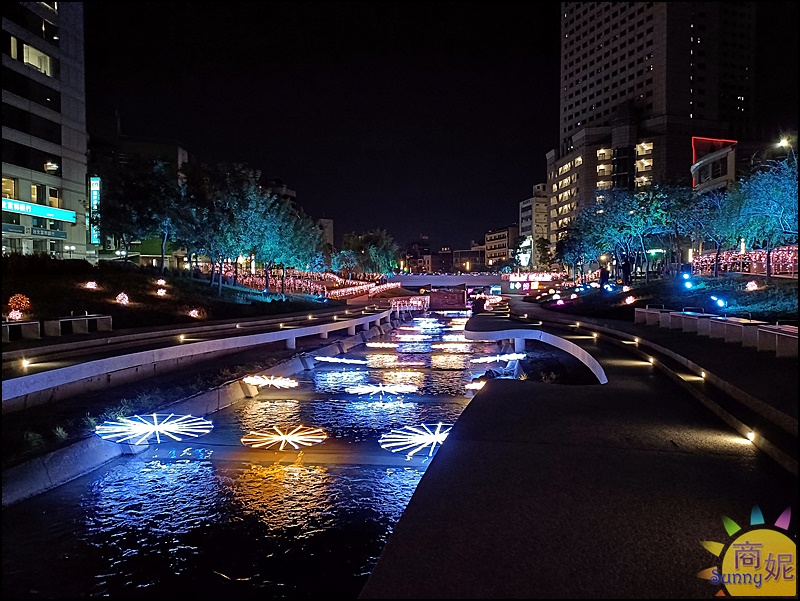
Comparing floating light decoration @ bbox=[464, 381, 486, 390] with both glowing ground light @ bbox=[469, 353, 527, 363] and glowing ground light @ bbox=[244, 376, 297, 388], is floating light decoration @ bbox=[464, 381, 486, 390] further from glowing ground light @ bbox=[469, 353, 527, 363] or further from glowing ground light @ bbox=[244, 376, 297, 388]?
glowing ground light @ bbox=[244, 376, 297, 388]

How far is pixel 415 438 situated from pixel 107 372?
28.6ft

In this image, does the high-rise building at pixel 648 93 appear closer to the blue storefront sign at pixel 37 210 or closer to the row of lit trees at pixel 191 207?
the row of lit trees at pixel 191 207

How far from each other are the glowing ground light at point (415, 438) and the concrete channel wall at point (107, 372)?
25.3 ft

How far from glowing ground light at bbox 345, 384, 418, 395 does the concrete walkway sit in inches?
350

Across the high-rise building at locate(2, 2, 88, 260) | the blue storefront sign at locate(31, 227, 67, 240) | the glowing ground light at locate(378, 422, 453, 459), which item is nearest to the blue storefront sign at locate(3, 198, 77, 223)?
the high-rise building at locate(2, 2, 88, 260)

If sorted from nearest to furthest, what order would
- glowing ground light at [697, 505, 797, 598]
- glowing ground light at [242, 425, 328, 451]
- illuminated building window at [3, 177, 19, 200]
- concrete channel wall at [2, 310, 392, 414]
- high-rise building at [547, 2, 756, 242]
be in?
glowing ground light at [697, 505, 797, 598] → glowing ground light at [242, 425, 328, 451] → concrete channel wall at [2, 310, 392, 414] → illuminated building window at [3, 177, 19, 200] → high-rise building at [547, 2, 756, 242]

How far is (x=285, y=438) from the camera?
12875 millimetres

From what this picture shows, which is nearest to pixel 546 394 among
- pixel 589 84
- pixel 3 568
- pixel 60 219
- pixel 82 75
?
pixel 3 568

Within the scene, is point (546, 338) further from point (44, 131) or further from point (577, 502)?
point (44, 131)

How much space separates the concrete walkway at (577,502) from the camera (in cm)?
437

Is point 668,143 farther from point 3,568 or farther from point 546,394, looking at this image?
point 3,568

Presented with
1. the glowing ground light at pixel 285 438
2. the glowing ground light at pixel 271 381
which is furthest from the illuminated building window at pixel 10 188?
the glowing ground light at pixel 285 438

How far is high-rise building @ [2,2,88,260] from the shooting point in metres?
46.4

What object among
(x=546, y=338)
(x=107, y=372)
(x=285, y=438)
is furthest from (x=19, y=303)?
(x=546, y=338)
